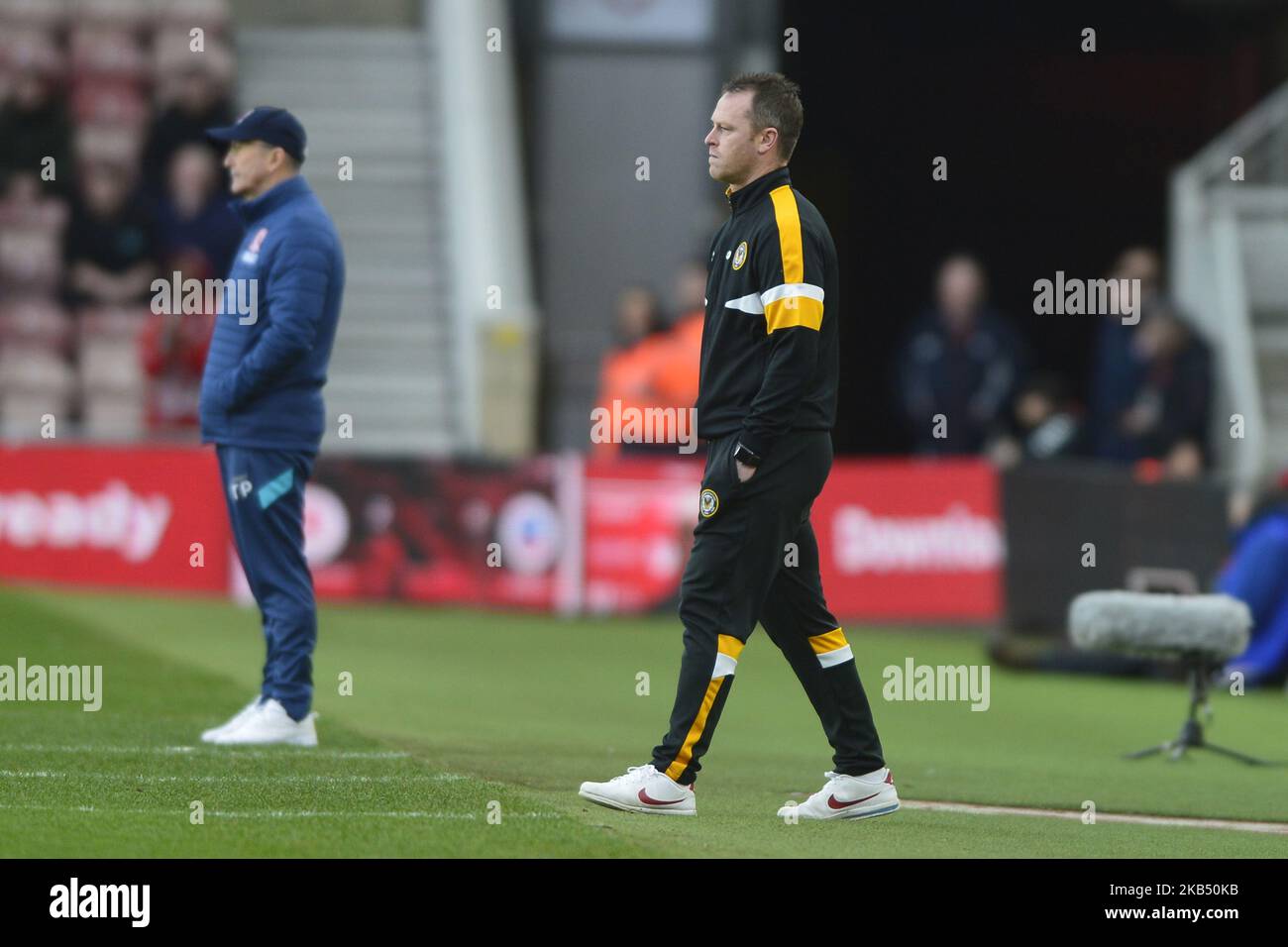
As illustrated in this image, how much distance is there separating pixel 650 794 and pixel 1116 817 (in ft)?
6.54

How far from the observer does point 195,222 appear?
2058 centimetres

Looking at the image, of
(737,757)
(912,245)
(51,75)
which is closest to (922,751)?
(737,757)

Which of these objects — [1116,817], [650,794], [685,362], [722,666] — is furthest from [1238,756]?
[685,362]

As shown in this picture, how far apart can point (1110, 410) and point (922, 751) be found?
9579 millimetres

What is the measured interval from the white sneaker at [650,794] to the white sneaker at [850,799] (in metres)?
0.42

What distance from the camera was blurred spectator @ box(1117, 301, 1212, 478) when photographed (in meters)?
19.3

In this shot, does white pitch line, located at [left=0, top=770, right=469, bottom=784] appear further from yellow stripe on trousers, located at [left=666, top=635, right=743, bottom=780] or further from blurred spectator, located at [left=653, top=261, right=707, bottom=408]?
blurred spectator, located at [left=653, top=261, right=707, bottom=408]

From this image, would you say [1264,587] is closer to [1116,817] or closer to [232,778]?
[1116,817]

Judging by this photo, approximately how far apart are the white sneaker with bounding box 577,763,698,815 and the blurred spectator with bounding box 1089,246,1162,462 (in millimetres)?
12419

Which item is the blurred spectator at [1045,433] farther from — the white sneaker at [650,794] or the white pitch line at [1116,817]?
the white sneaker at [650,794]

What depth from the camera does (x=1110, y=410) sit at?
1973cm

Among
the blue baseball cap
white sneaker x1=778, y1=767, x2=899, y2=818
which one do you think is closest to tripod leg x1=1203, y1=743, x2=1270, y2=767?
white sneaker x1=778, y1=767, x2=899, y2=818

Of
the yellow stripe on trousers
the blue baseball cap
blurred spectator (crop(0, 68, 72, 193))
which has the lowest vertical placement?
the yellow stripe on trousers
